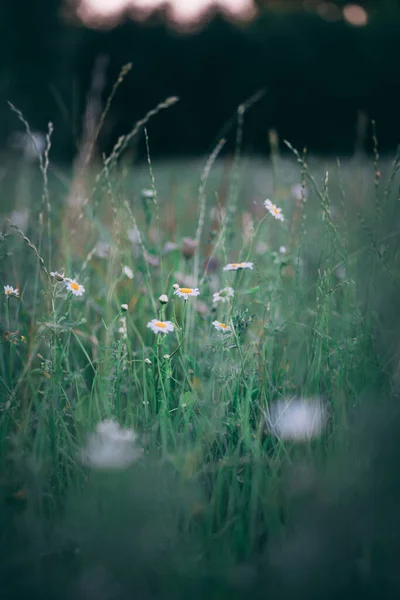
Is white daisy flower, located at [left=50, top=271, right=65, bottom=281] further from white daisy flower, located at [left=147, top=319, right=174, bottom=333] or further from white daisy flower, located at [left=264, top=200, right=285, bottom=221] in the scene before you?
white daisy flower, located at [left=264, top=200, right=285, bottom=221]

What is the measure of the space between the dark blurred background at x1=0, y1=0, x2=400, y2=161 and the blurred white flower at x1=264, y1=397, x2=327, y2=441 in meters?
6.75

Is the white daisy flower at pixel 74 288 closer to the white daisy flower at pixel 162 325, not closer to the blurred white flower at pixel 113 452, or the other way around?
the white daisy flower at pixel 162 325

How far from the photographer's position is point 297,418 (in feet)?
3.59

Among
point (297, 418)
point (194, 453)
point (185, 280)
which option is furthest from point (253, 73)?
point (194, 453)

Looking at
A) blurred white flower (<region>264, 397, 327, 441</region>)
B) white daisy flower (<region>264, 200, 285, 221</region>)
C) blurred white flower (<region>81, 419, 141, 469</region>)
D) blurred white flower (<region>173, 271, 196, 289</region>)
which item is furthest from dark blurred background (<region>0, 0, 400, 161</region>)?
blurred white flower (<region>81, 419, 141, 469</region>)

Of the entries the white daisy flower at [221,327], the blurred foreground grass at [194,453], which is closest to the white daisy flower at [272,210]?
the blurred foreground grass at [194,453]

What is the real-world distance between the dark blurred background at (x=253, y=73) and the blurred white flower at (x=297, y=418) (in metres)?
6.75

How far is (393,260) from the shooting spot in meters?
1.56

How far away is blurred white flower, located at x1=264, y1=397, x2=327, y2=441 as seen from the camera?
1.08 meters

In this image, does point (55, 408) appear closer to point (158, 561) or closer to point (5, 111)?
point (158, 561)

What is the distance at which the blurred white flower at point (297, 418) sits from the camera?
1.08 metres

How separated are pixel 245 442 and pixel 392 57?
776 cm

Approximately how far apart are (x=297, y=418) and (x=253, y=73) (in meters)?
8.09

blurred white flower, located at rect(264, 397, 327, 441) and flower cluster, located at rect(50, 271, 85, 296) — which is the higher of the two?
flower cluster, located at rect(50, 271, 85, 296)
